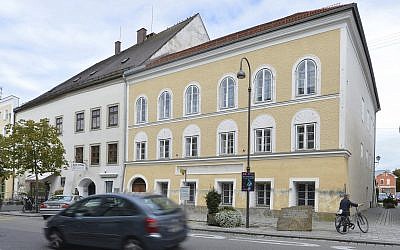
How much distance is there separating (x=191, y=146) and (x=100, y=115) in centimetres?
1135

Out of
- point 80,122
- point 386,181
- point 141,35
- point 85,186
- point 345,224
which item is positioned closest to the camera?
point 345,224

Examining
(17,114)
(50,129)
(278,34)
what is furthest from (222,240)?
(17,114)

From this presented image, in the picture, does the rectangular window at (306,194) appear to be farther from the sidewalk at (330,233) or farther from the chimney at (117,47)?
the chimney at (117,47)

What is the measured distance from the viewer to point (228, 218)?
815 inches

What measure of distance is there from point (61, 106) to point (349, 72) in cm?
2919

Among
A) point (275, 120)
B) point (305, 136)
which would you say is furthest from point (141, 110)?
point (305, 136)

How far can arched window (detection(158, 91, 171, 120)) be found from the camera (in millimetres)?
34469

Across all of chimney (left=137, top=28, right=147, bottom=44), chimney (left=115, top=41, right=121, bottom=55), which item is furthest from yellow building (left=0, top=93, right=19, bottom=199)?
chimney (left=137, top=28, right=147, bottom=44)

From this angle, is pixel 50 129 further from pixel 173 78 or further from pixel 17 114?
pixel 17 114

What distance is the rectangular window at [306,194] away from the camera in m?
25.2

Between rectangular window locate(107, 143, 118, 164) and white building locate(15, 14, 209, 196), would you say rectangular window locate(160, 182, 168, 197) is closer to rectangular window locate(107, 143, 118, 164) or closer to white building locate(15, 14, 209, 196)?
white building locate(15, 14, 209, 196)

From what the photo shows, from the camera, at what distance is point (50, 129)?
113 ft

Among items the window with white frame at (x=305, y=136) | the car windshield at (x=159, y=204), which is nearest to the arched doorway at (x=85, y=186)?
the window with white frame at (x=305, y=136)

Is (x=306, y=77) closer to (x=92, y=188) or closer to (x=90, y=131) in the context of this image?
(x=90, y=131)
